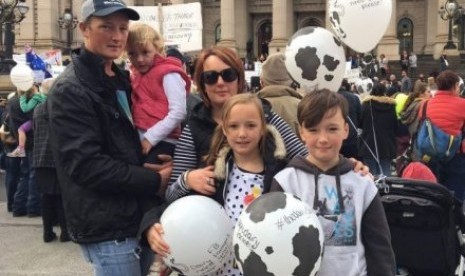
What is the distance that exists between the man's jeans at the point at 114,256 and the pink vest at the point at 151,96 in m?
0.65

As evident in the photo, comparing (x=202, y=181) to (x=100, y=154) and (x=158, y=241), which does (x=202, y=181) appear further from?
(x=100, y=154)

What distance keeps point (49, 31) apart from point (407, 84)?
32486 millimetres

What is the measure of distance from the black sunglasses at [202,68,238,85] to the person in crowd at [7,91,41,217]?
265 inches

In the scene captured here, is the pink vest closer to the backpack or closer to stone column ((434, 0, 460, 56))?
the backpack

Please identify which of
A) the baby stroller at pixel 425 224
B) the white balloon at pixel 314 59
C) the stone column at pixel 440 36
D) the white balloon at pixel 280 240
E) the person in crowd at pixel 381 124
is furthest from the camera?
the stone column at pixel 440 36

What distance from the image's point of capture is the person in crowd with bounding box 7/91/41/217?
30.4 ft

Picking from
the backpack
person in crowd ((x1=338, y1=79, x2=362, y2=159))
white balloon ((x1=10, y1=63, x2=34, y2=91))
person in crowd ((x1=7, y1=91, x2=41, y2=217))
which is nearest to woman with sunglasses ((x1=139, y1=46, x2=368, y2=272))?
person in crowd ((x1=338, y1=79, x2=362, y2=159))

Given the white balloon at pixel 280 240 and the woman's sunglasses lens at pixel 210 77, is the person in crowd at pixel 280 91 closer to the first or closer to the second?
the woman's sunglasses lens at pixel 210 77

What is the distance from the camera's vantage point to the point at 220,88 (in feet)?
10.1

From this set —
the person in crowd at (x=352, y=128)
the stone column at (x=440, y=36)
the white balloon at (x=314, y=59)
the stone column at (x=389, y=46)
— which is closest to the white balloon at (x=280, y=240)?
the white balloon at (x=314, y=59)

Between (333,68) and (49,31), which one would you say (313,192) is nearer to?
(333,68)

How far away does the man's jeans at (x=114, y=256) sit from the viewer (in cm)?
298

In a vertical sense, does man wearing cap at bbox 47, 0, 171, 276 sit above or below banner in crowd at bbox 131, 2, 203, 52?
below

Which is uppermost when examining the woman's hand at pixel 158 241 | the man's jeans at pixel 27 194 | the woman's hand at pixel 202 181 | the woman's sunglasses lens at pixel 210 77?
the woman's sunglasses lens at pixel 210 77
